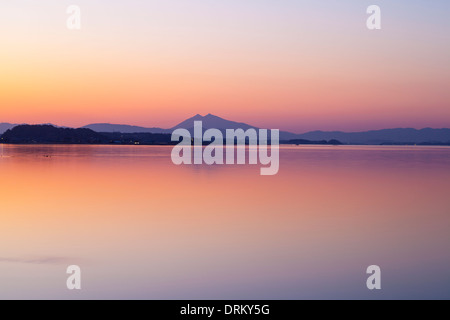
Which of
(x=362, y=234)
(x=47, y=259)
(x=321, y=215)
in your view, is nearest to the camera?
(x=47, y=259)

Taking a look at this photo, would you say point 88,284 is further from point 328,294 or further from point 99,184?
point 99,184

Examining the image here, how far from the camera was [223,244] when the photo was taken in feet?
35.3

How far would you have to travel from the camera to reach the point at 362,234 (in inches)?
471

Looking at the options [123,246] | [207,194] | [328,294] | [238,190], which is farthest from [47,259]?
[238,190]

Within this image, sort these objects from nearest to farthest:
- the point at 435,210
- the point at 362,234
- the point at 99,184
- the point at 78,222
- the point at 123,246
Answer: the point at 123,246
the point at 362,234
the point at 78,222
the point at 435,210
the point at 99,184

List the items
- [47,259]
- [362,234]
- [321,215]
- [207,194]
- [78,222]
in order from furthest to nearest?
[207,194], [321,215], [78,222], [362,234], [47,259]

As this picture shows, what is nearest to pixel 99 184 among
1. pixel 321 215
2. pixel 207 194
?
pixel 207 194

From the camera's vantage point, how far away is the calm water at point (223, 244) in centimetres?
791

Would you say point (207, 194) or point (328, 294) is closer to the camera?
point (328, 294)

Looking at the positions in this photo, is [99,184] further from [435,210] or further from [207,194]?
[435,210]

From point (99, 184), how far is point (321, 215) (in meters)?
11.8

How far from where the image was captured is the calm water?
7914mm

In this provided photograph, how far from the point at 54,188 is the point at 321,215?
1171 centimetres

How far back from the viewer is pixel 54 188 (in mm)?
21516
